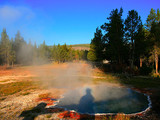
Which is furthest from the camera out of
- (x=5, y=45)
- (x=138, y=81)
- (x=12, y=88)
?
(x=5, y=45)

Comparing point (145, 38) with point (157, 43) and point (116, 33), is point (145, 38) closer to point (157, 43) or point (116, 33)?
point (157, 43)

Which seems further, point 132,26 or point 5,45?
point 5,45

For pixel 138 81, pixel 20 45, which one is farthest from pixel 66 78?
pixel 20 45

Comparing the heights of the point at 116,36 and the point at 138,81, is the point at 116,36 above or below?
above

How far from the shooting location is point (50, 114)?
16.7 ft

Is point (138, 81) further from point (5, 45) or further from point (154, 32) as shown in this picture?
point (5, 45)

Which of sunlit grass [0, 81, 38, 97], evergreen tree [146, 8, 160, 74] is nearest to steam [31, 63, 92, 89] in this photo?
sunlit grass [0, 81, 38, 97]

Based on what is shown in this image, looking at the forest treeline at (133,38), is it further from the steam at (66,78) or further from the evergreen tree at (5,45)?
the evergreen tree at (5,45)

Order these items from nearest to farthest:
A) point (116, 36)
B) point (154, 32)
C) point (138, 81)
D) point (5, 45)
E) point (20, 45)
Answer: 1. point (138, 81)
2. point (154, 32)
3. point (116, 36)
4. point (20, 45)
5. point (5, 45)

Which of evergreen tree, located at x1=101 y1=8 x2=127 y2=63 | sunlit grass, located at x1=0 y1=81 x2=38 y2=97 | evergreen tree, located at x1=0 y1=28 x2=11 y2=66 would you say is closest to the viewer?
sunlit grass, located at x1=0 y1=81 x2=38 y2=97

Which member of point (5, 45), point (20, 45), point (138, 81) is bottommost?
point (138, 81)

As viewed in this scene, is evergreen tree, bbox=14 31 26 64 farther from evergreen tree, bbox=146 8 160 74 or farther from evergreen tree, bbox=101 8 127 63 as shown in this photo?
evergreen tree, bbox=146 8 160 74

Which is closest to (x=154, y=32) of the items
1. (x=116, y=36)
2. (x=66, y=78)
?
(x=116, y=36)

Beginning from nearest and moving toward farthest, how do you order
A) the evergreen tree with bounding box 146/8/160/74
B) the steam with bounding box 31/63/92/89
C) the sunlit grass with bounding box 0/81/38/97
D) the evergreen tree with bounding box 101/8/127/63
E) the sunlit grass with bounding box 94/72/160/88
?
the sunlit grass with bounding box 0/81/38/97 → the sunlit grass with bounding box 94/72/160/88 → the steam with bounding box 31/63/92/89 → the evergreen tree with bounding box 146/8/160/74 → the evergreen tree with bounding box 101/8/127/63
